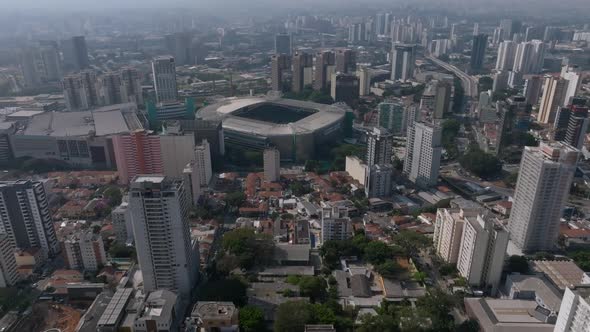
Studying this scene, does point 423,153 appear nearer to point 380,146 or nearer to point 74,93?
point 380,146

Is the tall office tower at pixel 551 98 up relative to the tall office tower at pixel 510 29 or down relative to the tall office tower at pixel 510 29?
down

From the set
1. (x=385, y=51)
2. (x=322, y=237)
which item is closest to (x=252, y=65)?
(x=385, y=51)

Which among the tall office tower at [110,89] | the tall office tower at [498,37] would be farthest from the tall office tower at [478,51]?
the tall office tower at [110,89]

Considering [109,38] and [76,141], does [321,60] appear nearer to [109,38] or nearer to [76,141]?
[76,141]

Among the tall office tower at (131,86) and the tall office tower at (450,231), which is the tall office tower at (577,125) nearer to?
the tall office tower at (450,231)

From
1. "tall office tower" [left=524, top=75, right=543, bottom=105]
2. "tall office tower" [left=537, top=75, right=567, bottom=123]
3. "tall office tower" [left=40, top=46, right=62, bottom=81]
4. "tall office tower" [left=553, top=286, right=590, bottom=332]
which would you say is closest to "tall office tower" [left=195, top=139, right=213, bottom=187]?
"tall office tower" [left=553, top=286, right=590, bottom=332]

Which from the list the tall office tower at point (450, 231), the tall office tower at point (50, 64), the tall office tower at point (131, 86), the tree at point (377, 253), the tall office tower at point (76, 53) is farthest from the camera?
the tall office tower at point (76, 53)
